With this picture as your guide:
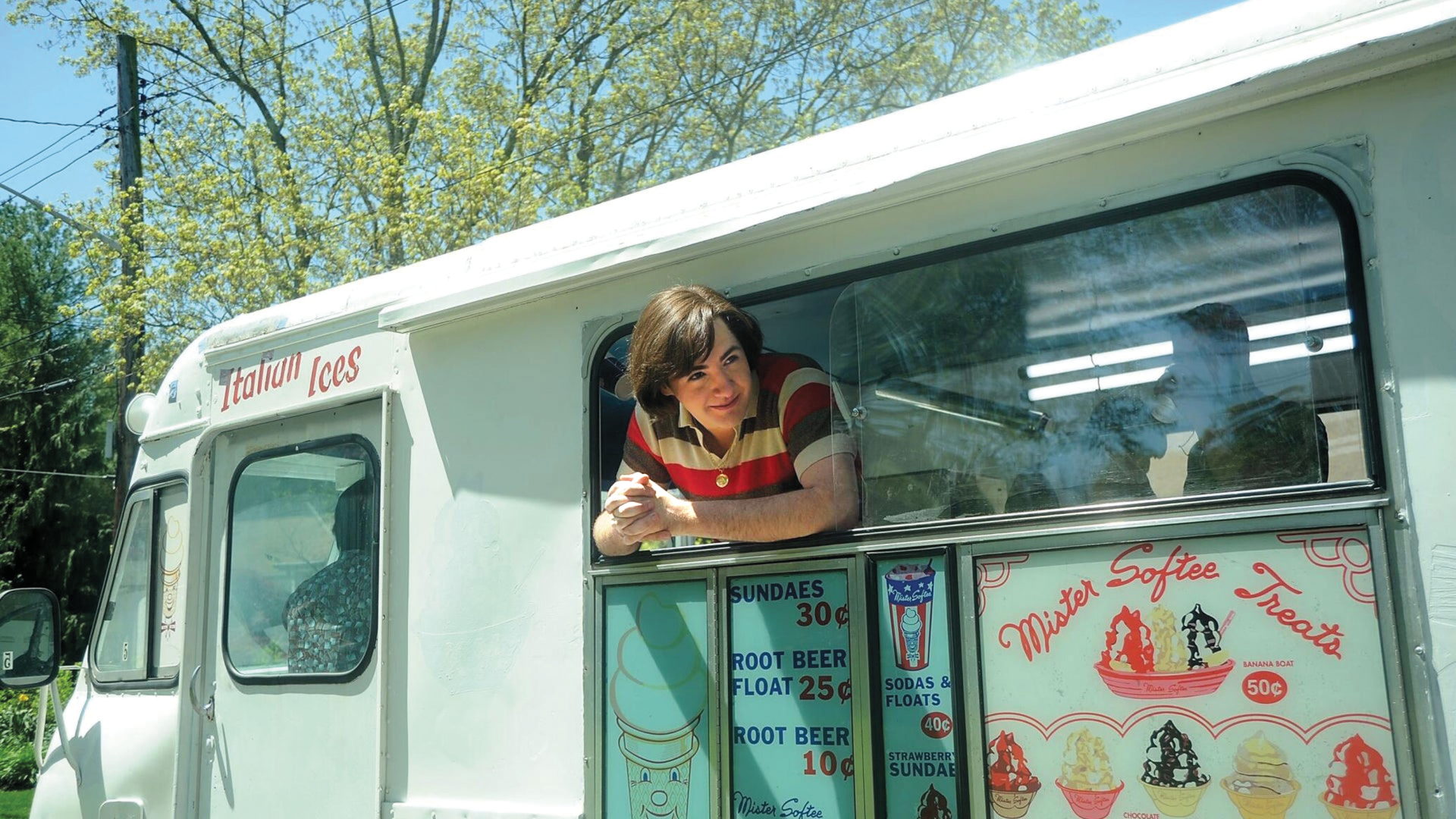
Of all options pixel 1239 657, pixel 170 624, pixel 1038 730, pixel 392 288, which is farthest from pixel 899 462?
pixel 170 624

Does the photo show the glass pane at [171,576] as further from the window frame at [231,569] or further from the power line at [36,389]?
the power line at [36,389]

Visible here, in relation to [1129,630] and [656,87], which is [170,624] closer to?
[1129,630]

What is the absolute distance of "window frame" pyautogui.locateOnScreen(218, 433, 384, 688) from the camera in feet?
12.6

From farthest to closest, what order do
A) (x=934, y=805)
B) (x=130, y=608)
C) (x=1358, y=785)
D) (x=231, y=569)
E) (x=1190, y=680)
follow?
(x=130, y=608) < (x=231, y=569) < (x=934, y=805) < (x=1190, y=680) < (x=1358, y=785)

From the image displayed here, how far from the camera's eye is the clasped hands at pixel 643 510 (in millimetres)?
3027

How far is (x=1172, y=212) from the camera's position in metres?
2.43

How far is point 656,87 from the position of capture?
1927 centimetres

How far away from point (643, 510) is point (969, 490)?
2.63 ft

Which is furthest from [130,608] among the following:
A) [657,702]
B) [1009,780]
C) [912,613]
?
[1009,780]

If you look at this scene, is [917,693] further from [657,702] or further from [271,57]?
[271,57]

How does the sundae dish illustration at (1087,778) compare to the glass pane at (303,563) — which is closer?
the sundae dish illustration at (1087,778)

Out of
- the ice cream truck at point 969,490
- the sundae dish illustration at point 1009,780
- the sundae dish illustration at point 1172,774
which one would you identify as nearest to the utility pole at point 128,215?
the ice cream truck at point 969,490

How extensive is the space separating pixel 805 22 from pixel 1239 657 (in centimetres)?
1840

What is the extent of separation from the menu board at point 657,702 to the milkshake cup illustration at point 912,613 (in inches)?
21.1
